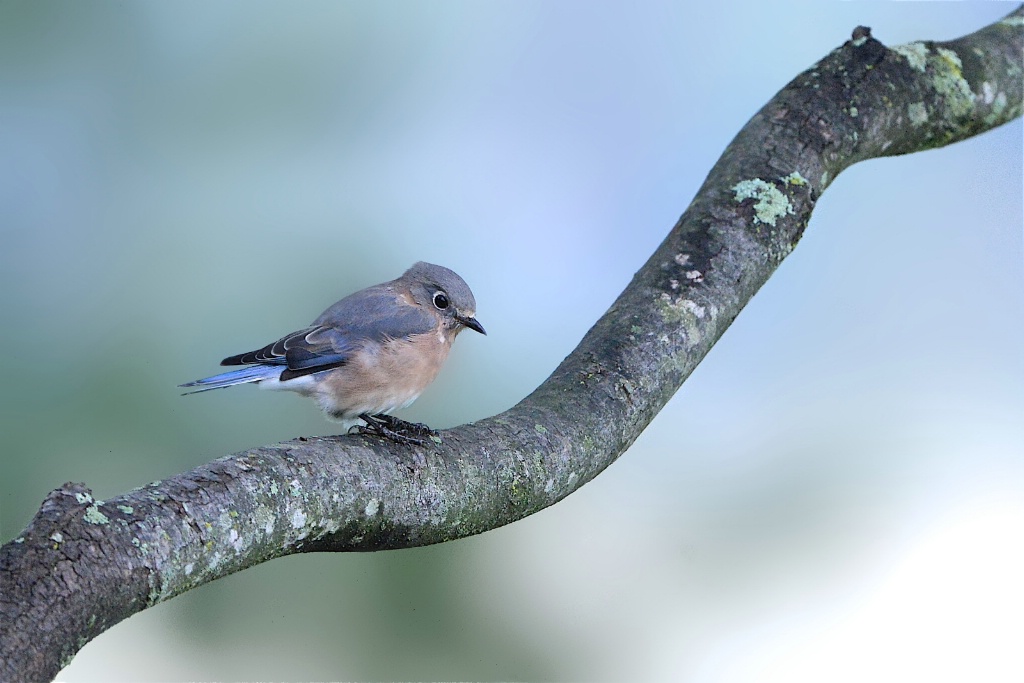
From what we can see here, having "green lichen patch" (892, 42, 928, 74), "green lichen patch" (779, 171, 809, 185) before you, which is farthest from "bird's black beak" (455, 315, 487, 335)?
"green lichen patch" (892, 42, 928, 74)

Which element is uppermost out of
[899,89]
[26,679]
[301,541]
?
[899,89]

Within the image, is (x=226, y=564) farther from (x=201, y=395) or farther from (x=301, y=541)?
(x=201, y=395)

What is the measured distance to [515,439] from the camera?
2.50 m

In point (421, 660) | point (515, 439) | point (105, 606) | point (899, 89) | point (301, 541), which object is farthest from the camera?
point (421, 660)

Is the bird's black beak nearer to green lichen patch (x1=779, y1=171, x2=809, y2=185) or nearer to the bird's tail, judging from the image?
the bird's tail

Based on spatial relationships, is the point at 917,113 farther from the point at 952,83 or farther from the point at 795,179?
the point at 795,179

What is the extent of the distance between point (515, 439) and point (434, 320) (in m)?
0.97

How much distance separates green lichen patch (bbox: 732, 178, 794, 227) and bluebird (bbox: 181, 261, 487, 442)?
3.83 ft

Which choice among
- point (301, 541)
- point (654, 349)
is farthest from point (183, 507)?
point (654, 349)

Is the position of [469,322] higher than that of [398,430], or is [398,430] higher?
[469,322]

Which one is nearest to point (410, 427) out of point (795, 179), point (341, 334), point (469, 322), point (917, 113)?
point (341, 334)

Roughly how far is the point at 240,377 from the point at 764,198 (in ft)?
6.15

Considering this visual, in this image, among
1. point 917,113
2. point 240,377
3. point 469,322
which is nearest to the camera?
point 240,377

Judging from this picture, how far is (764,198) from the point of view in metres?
3.28
